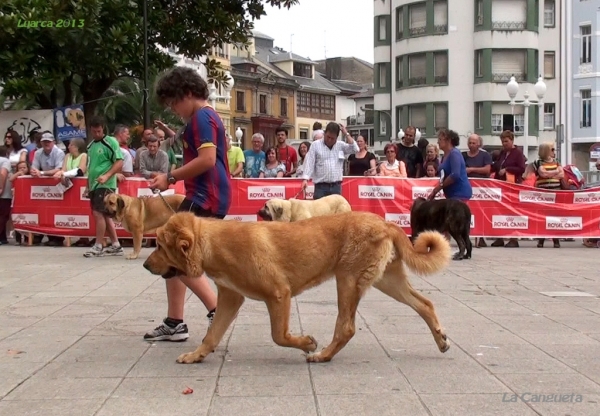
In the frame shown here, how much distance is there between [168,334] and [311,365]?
1.42m

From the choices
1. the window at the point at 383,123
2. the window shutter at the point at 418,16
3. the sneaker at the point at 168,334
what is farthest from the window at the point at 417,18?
the sneaker at the point at 168,334

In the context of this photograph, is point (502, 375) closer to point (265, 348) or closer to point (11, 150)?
point (265, 348)

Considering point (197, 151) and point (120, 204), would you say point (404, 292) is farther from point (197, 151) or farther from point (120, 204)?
point (120, 204)

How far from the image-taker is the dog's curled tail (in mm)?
5914

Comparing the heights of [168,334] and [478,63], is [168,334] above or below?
below

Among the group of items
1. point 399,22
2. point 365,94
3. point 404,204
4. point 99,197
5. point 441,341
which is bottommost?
point 441,341

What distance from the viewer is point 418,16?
61562 millimetres

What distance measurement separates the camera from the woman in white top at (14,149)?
1623 centimetres

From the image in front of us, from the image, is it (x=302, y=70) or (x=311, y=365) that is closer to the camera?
(x=311, y=365)

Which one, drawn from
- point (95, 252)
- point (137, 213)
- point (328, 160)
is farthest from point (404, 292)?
point (95, 252)

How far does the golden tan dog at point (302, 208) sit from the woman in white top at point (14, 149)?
235 inches

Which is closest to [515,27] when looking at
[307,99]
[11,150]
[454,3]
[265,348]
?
[454,3]

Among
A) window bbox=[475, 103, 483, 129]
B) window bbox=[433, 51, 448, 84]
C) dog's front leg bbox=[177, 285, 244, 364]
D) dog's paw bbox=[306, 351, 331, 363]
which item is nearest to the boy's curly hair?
dog's front leg bbox=[177, 285, 244, 364]

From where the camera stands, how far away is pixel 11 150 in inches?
649
